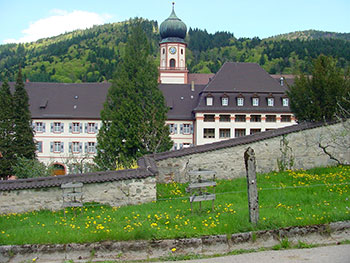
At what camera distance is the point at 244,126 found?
46.6 meters

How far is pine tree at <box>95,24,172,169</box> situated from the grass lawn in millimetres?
16437

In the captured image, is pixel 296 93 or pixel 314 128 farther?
pixel 296 93

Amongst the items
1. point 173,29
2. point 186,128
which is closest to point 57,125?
point 186,128

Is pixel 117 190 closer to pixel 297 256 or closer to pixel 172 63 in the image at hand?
pixel 297 256

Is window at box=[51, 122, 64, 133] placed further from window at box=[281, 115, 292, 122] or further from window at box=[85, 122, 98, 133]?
window at box=[281, 115, 292, 122]

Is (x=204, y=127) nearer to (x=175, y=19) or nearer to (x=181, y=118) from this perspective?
(x=181, y=118)

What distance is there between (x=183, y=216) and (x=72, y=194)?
341 cm

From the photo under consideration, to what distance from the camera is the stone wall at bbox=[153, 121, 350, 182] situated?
17.2 m

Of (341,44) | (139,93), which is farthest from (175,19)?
(341,44)

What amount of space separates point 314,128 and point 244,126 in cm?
2874

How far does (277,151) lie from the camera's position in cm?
1781

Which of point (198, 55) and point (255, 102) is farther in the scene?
point (198, 55)

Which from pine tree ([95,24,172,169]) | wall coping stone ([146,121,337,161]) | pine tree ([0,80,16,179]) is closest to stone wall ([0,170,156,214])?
Answer: wall coping stone ([146,121,337,161])

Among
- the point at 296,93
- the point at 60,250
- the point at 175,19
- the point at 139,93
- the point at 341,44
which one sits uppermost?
the point at 341,44
